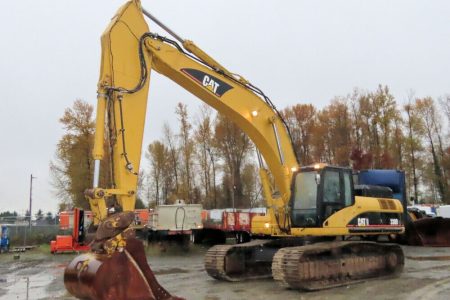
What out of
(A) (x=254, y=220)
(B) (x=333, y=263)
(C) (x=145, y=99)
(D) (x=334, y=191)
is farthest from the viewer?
(A) (x=254, y=220)

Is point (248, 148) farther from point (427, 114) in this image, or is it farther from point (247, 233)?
point (247, 233)

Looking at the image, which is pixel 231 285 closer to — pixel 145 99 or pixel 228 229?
pixel 145 99

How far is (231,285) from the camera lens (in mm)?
10695

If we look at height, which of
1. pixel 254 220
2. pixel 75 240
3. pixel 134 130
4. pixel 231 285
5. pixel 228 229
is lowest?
pixel 231 285

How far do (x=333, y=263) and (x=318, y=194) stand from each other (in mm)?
1486

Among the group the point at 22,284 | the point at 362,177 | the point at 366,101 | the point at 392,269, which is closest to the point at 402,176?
the point at 362,177

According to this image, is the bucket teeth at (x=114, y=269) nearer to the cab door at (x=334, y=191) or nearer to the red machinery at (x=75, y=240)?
the cab door at (x=334, y=191)

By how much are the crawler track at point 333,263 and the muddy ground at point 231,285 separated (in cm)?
25

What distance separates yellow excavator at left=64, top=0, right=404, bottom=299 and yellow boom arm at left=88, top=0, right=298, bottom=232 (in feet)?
0.06

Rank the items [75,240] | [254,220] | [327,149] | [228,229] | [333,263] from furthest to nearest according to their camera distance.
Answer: [327,149] → [228,229] → [75,240] → [254,220] → [333,263]

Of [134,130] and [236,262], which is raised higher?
[134,130]

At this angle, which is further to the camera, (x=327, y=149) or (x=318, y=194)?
(x=327, y=149)

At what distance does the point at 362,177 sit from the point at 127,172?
1379cm

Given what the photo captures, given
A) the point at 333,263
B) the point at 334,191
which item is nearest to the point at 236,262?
the point at 333,263
